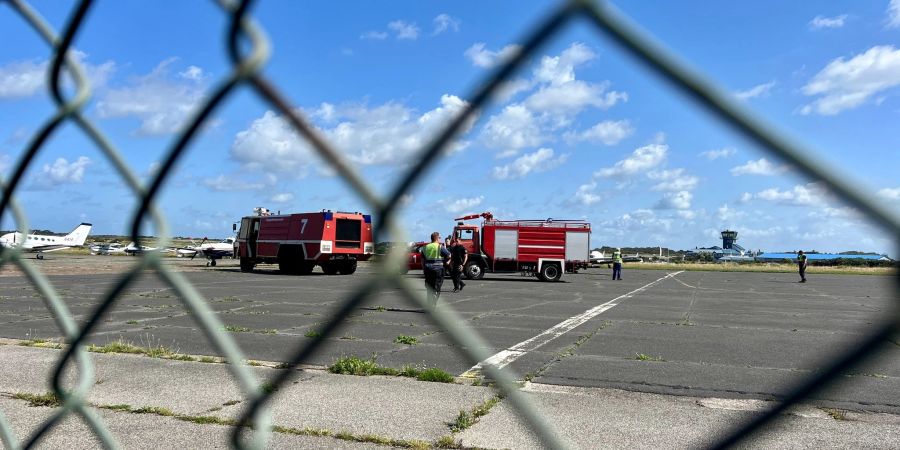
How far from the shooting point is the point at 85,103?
4.45ft

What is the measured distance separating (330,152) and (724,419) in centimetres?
417

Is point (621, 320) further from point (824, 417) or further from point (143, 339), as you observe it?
point (143, 339)

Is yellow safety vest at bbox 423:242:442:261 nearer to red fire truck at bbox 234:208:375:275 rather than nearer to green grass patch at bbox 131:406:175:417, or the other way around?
green grass patch at bbox 131:406:175:417

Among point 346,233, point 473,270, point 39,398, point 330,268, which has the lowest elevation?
point 39,398

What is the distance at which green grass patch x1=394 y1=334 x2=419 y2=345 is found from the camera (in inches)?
287

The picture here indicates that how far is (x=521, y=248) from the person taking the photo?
76.1 ft

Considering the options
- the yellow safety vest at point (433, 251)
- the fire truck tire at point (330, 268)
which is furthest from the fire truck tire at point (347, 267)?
the yellow safety vest at point (433, 251)

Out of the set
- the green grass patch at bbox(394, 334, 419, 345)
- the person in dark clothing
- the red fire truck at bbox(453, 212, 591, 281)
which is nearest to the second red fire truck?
the red fire truck at bbox(453, 212, 591, 281)

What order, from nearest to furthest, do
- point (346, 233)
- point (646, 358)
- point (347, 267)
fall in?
point (646, 358) → point (346, 233) → point (347, 267)

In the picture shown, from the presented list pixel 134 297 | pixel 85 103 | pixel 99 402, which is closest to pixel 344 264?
pixel 134 297

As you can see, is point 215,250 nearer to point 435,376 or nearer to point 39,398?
point 39,398

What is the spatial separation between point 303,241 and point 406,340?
17422mm

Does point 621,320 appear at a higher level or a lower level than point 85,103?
lower

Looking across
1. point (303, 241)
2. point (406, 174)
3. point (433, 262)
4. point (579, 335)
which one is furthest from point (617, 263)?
point (406, 174)
